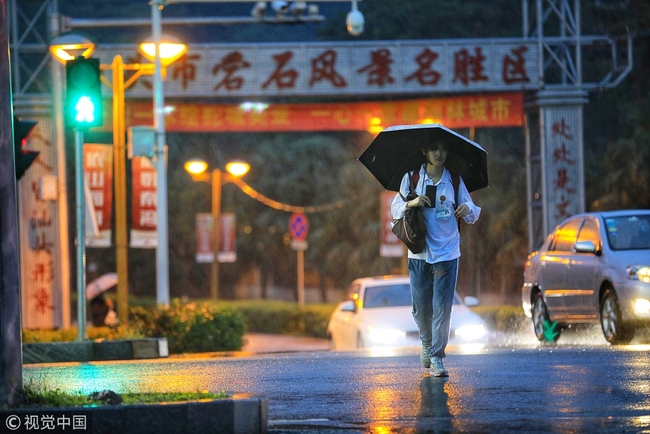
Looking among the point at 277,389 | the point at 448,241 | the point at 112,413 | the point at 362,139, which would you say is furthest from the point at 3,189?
the point at 362,139

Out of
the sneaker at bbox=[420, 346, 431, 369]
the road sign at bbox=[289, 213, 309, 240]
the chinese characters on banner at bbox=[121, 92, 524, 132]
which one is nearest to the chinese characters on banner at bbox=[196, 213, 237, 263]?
the road sign at bbox=[289, 213, 309, 240]

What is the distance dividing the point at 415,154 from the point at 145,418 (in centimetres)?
394

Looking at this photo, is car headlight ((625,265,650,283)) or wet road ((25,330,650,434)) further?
car headlight ((625,265,650,283))

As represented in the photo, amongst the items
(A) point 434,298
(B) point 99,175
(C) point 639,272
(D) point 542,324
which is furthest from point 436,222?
(B) point 99,175

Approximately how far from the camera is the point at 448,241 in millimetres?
8922

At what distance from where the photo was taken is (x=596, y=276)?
1388cm

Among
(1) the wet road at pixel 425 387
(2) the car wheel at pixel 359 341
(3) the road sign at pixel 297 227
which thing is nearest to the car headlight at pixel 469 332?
(2) the car wheel at pixel 359 341

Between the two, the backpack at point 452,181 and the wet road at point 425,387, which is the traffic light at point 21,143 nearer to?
the wet road at point 425,387

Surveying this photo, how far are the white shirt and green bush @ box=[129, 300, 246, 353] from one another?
1074cm

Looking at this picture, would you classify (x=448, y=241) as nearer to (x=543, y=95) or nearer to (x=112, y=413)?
(x=112, y=413)

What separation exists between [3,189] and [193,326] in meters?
13.0

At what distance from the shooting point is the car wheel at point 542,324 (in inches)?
623

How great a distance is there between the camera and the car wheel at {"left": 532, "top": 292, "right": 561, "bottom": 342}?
51.9ft

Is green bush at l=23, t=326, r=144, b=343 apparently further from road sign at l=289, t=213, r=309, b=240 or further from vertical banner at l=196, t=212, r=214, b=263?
vertical banner at l=196, t=212, r=214, b=263
